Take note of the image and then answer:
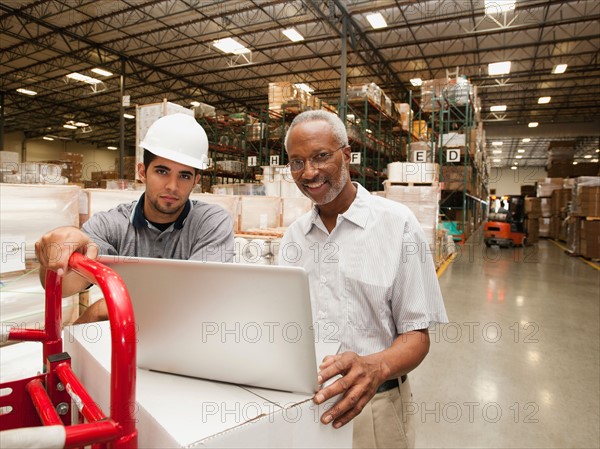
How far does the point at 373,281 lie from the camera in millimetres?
1466

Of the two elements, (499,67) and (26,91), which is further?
(26,91)

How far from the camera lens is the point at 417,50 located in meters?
15.4

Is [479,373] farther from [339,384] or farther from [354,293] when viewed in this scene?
[339,384]

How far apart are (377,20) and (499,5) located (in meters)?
3.19

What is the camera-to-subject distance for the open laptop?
81 centimetres

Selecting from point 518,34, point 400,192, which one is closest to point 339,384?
point 400,192

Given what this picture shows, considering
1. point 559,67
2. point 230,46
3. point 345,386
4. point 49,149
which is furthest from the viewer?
point 49,149

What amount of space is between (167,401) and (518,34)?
53.7 feet

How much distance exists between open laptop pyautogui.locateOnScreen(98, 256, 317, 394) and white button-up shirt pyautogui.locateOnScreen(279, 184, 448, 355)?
22.8 inches

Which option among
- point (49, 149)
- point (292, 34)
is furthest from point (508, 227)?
Answer: point (49, 149)

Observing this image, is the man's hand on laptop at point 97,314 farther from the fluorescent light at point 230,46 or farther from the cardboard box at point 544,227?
the cardboard box at point 544,227

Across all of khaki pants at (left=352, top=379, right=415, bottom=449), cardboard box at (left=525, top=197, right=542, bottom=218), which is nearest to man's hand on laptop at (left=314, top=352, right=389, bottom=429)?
khaki pants at (left=352, top=379, right=415, bottom=449)

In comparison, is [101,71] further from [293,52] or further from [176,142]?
[176,142]

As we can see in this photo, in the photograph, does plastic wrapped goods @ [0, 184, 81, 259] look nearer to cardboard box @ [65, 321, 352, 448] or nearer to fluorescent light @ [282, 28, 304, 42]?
cardboard box @ [65, 321, 352, 448]
